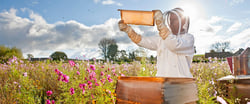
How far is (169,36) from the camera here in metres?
1.92

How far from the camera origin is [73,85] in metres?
Answer: 3.47

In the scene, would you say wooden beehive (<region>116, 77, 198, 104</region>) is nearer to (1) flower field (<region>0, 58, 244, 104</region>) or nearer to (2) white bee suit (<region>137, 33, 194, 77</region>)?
(2) white bee suit (<region>137, 33, 194, 77</region>)

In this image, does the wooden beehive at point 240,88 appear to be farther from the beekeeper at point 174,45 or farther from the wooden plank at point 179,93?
the wooden plank at point 179,93

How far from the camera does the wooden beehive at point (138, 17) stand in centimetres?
195

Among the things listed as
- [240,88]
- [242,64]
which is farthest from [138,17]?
[242,64]

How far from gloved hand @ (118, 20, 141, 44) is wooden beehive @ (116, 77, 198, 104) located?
0.71 m

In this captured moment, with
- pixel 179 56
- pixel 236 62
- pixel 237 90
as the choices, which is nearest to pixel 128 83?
pixel 179 56

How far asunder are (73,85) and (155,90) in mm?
2425

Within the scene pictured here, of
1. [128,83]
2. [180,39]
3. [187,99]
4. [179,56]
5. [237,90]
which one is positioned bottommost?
[237,90]

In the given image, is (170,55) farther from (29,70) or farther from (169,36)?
(29,70)

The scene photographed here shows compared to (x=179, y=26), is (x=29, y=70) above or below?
below

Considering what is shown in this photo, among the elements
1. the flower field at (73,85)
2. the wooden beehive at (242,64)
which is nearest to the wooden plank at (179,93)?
the flower field at (73,85)

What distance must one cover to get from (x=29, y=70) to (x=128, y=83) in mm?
4680

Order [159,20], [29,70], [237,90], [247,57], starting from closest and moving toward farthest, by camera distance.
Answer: [159,20] → [237,90] → [247,57] → [29,70]
